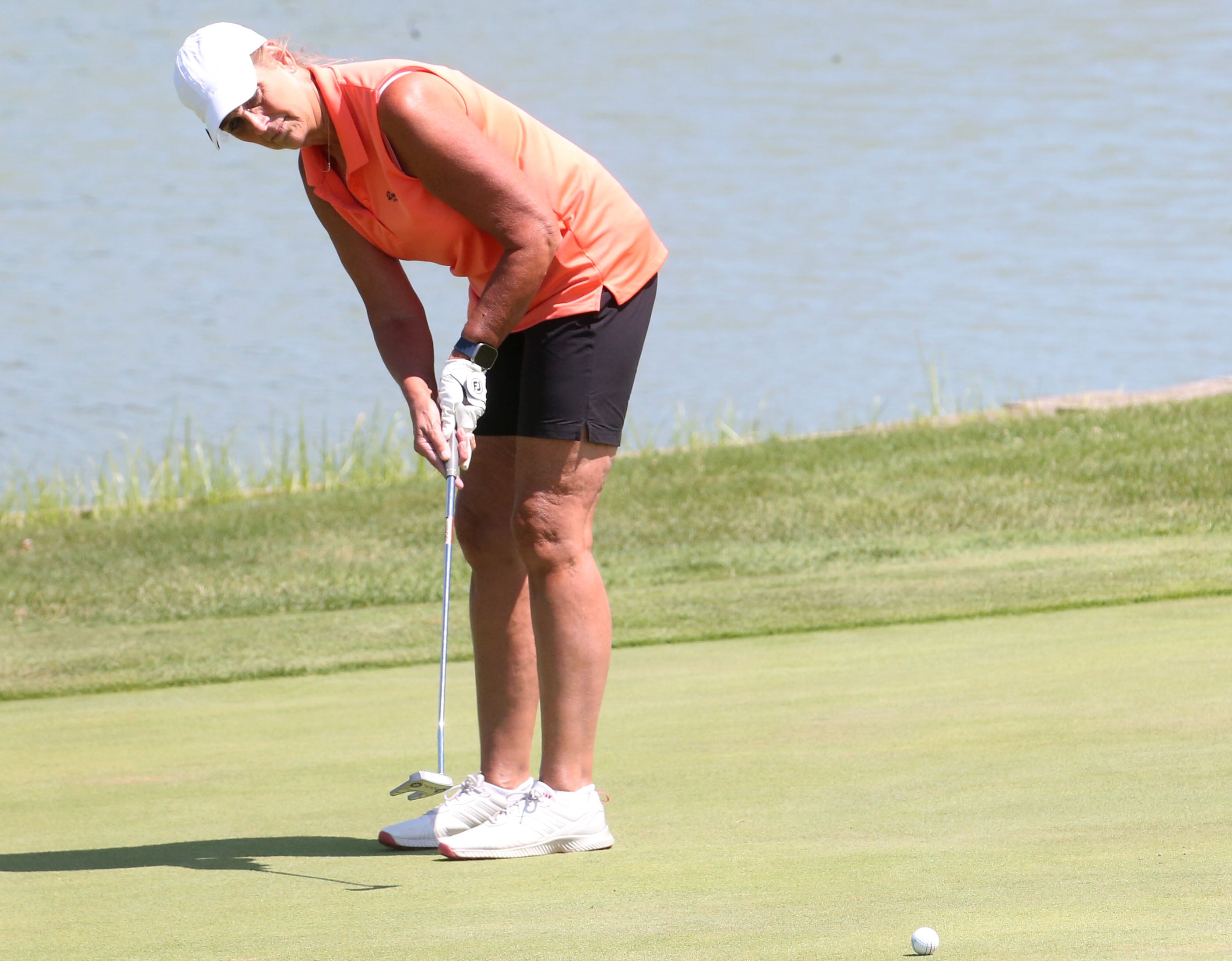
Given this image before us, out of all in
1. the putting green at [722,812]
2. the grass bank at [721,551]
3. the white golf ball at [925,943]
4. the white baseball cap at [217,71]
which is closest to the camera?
the white golf ball at [925,943]

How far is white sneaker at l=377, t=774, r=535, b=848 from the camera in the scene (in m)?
3.49

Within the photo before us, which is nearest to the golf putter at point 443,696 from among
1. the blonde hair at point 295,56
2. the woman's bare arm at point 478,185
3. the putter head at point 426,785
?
the putter head at point 426,785

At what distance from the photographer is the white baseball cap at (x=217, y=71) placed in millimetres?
3248

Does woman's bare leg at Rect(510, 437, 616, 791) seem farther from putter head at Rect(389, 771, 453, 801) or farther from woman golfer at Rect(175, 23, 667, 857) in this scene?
putter head at Rect(389, 771, 453, 801)

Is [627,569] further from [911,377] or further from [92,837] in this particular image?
[911,377]

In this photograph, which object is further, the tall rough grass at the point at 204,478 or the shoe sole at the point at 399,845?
the tall rough grass at the point at 204,478

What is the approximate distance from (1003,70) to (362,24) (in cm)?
1054

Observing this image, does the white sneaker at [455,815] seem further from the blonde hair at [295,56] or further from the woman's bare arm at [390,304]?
the blonde hair at [295,56]

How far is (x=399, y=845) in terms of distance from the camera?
3488 millimetres

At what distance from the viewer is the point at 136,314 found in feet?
58.2

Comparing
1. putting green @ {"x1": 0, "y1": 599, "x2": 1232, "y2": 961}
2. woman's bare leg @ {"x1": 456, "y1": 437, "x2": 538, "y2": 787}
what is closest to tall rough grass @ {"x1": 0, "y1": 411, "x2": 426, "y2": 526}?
putting green @ {"x1": 0, "y1": 599, "x2": 1232, "y2": 961}

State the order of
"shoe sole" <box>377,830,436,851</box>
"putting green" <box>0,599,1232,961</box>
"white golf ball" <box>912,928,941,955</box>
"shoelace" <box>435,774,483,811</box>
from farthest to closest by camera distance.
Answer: "shoelace" <box>435,774,483,811</box>
"shoe sole" <box>377,830,436,851</box>
"putting green" <box>0,599,1232,961</box>
"white golf ball" <box>912,928,941,955</box>

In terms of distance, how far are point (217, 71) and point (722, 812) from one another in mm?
1572

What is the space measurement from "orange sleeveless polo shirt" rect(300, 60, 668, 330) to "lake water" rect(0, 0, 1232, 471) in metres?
8.83
